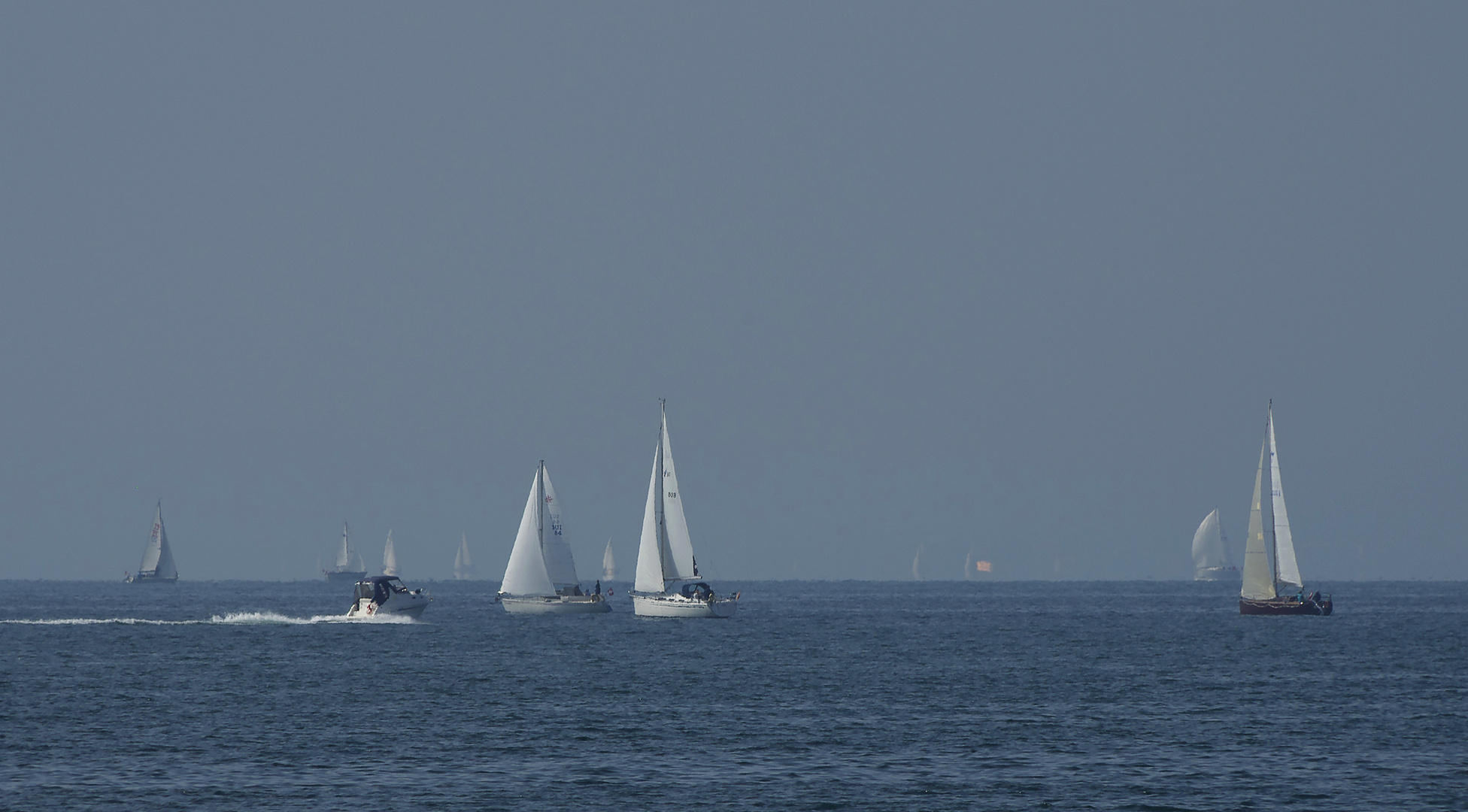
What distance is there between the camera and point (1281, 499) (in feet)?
392

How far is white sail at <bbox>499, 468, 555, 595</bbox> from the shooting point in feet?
382

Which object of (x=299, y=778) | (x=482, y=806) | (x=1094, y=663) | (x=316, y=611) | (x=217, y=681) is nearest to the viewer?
(x=482, y=806)

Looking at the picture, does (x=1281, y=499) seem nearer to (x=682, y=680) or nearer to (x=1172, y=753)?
(x=682, y=680)

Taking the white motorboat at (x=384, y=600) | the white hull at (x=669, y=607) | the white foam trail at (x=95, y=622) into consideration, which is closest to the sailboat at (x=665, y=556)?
the white hull at (x=669, y=607)

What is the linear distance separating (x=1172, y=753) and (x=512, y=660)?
42711 mm

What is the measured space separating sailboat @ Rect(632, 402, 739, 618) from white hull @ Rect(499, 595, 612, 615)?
27.0ft

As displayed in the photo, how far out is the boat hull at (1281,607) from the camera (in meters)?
122

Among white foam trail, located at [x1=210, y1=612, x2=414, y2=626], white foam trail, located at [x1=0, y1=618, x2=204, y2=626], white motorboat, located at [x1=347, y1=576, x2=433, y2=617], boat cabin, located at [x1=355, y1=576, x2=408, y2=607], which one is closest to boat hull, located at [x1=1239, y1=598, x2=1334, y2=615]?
white motorboat, located at [x1=347, y1=576, x2=433, y2=617]

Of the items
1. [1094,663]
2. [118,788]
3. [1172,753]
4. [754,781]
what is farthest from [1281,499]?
[118,788]

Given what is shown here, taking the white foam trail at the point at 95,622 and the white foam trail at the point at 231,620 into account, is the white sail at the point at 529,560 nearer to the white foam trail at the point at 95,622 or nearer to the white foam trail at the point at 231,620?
the white foam trail at the point at 231,620

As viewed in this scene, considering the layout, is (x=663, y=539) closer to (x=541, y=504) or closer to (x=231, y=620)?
(x=541, y=504)

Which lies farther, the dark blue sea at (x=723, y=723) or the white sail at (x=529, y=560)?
the white sail at (x=529, y=560)

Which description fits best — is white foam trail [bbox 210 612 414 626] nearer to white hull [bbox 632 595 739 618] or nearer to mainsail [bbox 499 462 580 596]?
mainsail [bbox 499 462 580 596]

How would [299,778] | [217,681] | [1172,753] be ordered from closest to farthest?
[299,778] → [1172,753] → [217,681]
